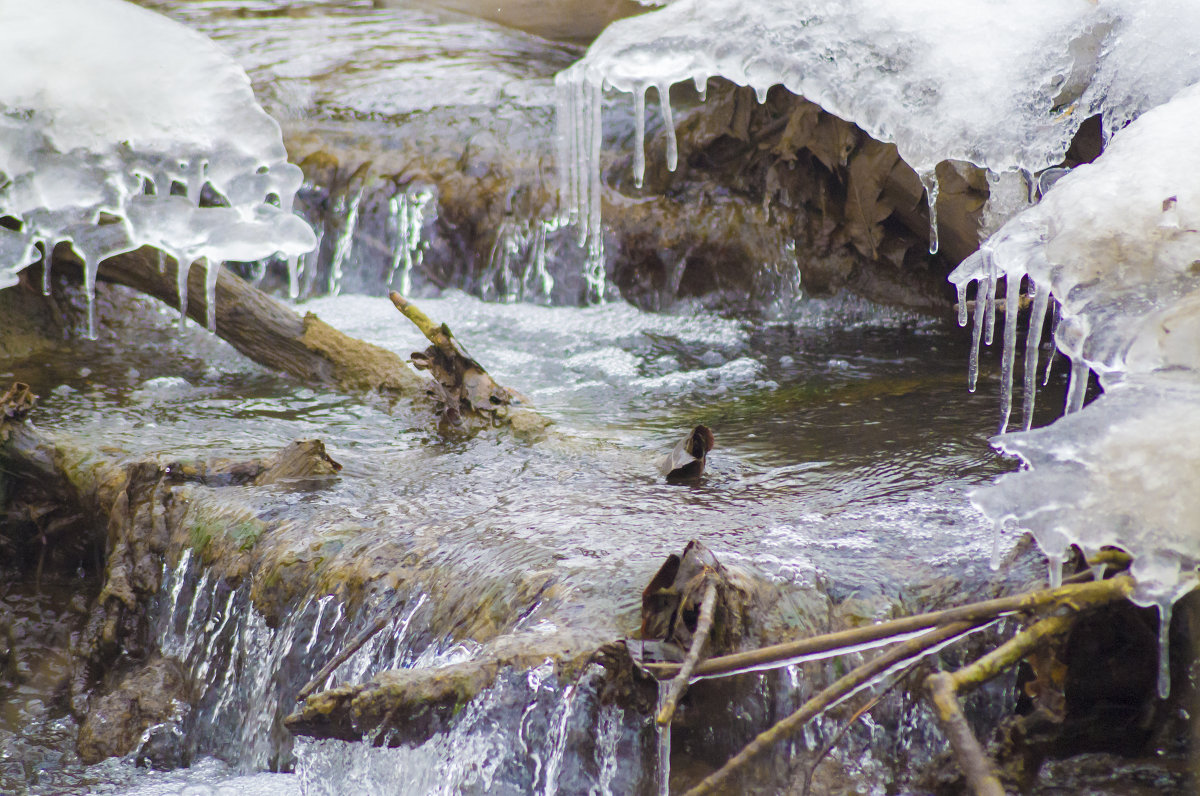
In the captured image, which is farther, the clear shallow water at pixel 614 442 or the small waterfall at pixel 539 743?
the clear shallow water at pixel 614 442

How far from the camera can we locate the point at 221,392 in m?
4.46

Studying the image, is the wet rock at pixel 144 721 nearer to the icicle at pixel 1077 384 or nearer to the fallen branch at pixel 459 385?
the fallen branch at pixel 459 385

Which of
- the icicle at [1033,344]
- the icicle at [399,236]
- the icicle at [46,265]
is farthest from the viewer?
the icicle at [399,236]

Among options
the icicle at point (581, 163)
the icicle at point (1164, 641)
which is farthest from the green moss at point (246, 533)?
the icicle at point (581, 163)

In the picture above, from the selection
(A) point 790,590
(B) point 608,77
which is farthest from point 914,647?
(B) point 608,77

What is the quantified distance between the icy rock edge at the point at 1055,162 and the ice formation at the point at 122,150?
5.45 ft

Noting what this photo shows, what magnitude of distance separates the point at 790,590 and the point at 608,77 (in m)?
3.37

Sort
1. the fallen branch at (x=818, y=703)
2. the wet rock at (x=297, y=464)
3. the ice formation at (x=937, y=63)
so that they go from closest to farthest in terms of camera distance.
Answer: the fallen branch at (x=818, y=703) → the wet rock at (x=297, y=464) → the ice formation at (x=937, y=63)

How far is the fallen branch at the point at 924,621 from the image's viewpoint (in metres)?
1.63

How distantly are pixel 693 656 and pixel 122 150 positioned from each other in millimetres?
3575

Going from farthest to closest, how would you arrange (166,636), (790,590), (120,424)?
(120,424) < (166,636) < (790,590)

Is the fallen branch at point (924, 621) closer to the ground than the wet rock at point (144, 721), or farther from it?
farther from it

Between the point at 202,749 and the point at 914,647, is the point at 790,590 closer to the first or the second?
the point at 914,647

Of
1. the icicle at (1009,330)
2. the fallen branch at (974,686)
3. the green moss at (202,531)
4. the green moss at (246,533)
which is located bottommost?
the green moss at (202,531)
